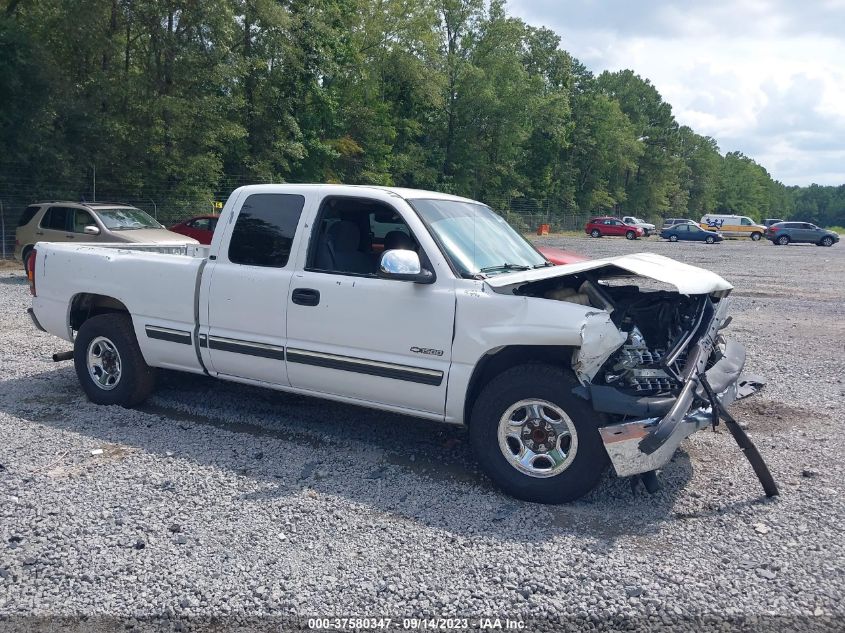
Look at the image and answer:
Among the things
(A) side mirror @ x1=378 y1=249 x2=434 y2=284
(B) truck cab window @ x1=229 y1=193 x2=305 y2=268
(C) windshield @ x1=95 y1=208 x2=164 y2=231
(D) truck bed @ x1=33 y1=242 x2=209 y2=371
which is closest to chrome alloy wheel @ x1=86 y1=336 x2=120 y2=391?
(D) truck bed @ x1=33 y1=242 x2=209 y2=371

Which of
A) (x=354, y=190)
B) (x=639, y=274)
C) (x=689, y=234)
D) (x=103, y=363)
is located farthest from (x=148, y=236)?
(x=689, y=234)

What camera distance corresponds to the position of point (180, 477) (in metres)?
4.84

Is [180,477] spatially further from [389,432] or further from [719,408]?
[719,408]

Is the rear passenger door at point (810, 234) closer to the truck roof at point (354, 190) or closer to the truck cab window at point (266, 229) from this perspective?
the truck roof at point (354, 190)

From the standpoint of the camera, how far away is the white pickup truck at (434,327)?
14.4ft

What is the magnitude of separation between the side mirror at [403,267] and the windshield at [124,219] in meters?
12.7

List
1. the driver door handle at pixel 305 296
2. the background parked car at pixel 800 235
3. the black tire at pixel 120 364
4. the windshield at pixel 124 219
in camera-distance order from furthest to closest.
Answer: the background parked car at pixel 800 235 < the windshield at pixel 124 219 < the black tire at pixel 120 364 < the driver door handle at pixel 305 296

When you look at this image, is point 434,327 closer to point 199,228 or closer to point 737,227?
point 199,228

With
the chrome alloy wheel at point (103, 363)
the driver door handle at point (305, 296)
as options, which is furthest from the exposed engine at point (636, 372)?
the chrome alloy wheel at point (103, 363)

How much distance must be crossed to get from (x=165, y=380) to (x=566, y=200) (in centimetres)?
6329

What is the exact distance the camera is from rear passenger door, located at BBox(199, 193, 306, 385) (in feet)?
17.9

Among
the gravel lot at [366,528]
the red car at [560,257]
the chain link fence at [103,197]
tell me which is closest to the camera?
the gravel lot at [366,528]

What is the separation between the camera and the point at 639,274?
174 inches

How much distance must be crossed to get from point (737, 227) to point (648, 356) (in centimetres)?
5494
